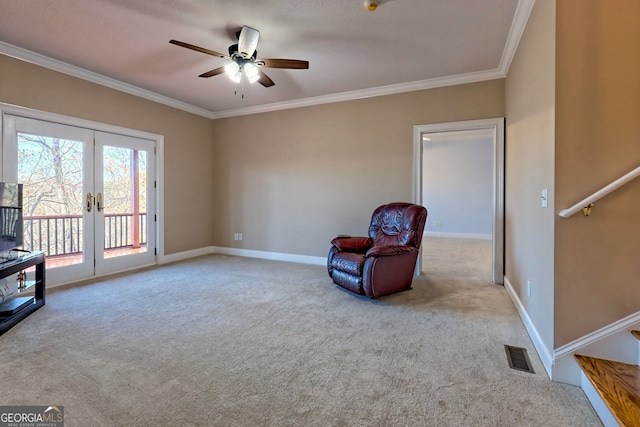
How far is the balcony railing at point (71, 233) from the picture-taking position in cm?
348

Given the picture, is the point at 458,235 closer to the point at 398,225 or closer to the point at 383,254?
the point at 398,225

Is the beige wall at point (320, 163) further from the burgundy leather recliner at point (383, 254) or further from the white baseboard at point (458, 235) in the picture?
the white baseboard at point (458, 235)

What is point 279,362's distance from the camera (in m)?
2.01

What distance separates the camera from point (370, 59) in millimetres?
3455

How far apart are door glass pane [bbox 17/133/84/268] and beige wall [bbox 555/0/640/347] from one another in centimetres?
510

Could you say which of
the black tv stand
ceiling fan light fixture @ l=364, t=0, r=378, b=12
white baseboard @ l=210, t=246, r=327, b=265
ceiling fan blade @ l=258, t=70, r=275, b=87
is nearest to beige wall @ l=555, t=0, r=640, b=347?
ceiling fan light fixture @ l=364, t=0, r=378, b=12

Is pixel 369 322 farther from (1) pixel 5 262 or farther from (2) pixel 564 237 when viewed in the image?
(1) pixel 5 262

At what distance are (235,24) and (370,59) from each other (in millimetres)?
1567

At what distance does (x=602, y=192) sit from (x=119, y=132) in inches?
211

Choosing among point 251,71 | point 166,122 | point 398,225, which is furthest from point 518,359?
point 166,122

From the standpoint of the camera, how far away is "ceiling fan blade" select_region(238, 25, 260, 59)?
2.75 m

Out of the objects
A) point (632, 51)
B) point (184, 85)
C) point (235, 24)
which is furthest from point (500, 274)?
point (184, 85)

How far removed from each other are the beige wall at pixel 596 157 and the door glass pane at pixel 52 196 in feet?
16.7

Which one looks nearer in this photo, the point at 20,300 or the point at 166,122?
the point at 20,300
